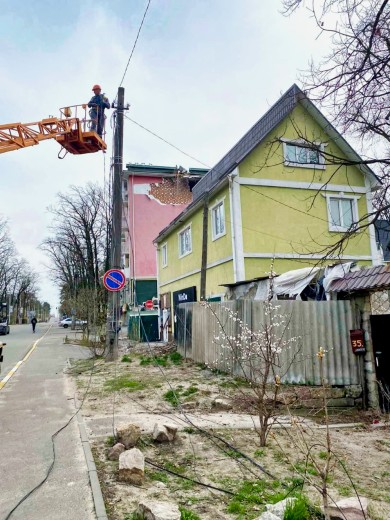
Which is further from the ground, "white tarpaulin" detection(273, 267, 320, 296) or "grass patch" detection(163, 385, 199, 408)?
"white tarpaulin" detection(273, 267, 320, 296)

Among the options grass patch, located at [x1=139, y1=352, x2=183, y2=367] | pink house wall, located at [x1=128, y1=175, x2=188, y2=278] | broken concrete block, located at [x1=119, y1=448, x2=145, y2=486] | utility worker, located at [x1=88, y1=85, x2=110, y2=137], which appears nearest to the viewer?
broken concrete block, located at [x1=119, y1=448, x2=145, y2=486]

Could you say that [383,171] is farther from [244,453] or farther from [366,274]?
[244,453]

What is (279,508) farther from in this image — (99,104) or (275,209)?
(99,104)

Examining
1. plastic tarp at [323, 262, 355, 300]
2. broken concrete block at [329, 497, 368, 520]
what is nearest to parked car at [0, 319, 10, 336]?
plastic tarp at [323, 262, 355, 300]

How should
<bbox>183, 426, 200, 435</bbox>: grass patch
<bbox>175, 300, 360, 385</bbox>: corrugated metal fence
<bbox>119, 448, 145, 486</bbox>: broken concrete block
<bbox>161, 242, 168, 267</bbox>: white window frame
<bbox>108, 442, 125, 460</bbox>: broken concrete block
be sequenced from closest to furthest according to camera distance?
<bbox>119, 448, 145, 486</bbox>: broken concrete block
<bbox>108, 442, 125, 460</bbox>: broken concrete block
<bbox>183, 426, 200, 435</bbox>: grass patch
<bbox>175, 300, 360, 385</bbox>: corrugated metal fence
<bbox>161, 242, 168, 267</bbox>: white window frame

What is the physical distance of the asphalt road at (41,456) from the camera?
13.7 feet

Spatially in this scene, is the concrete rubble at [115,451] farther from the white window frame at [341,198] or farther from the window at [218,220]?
the white window frame at [341,198]

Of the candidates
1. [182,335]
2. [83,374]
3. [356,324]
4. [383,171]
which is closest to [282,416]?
[356,324]

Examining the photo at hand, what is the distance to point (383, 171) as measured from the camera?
652cm

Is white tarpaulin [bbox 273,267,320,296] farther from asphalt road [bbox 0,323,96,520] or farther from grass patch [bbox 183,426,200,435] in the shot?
asphalt road [bbox 0,323,96,520]

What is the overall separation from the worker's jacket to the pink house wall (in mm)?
24638

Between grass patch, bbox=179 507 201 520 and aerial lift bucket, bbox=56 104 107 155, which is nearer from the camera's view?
grass patch, bbox=179 507 201 520

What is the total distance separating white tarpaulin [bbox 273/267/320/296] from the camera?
1120 cm

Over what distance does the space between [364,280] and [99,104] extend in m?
10.5
